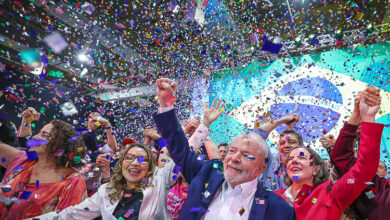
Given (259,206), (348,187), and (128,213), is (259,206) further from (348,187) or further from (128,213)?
(128,213)

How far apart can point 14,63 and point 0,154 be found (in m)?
6.67

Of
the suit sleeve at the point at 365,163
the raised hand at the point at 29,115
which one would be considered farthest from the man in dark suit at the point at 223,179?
the raised hand at the point at 29,115

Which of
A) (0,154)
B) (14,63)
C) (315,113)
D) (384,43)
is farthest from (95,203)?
(14,63)

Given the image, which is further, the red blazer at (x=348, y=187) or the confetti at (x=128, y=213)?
the confetti at (x=128, y=213)

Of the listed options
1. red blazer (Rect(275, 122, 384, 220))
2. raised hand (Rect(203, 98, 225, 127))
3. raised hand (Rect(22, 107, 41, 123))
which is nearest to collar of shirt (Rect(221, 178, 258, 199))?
red blazer (Rect(275, 122, 384, 220))

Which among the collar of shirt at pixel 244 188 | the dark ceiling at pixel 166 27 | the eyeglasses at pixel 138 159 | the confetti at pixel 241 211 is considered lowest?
the confetti at pixel 241 211

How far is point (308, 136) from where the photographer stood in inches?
211

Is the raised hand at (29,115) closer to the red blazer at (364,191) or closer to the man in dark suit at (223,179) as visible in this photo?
the man in dark suit at (223,179)

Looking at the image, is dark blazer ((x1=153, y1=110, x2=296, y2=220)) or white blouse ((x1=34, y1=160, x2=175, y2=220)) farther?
white blouse ((x1=34, y1=160, x2=175, y2=220))

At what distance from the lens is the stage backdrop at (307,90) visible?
5258 mm

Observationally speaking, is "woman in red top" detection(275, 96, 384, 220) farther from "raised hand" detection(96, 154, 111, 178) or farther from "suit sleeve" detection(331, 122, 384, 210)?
"raised hand" detection(96, 154, 111, 178)

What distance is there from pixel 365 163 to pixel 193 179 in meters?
1.12

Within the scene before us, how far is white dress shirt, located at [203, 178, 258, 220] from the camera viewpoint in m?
1.51

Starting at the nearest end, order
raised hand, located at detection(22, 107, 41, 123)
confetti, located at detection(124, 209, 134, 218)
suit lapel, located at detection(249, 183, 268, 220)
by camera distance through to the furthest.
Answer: suit lapel, located at detection(249, 183, 268, 220), confetti, located at detection(124, 209, 134, 218), raised hand, located at detection(22, 107, 41, 123)
